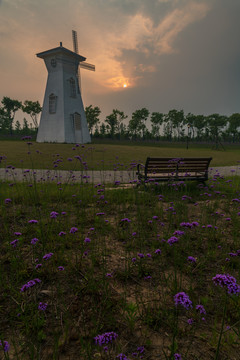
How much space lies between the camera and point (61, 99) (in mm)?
32469

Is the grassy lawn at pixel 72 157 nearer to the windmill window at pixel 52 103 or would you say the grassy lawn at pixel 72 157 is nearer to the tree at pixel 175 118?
the windmill window at pixel 52 103

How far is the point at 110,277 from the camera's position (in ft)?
7.91

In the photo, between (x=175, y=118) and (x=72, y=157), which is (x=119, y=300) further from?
(x=175, y=118)

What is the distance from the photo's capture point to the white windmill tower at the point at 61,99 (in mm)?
32375

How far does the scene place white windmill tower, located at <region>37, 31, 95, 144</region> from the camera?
106 ft

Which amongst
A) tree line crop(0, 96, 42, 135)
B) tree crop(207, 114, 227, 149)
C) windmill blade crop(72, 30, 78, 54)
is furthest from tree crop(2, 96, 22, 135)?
tree crop(207, 114, 227, 149)

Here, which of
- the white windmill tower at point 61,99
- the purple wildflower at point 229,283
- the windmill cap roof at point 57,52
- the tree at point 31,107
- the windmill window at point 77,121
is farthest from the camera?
the tree at point 31,107

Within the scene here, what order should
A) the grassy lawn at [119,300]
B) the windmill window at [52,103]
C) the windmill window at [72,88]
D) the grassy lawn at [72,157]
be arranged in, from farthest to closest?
1. the windmill window at [72,88]
2. the windmill window at [52,103]
3. the grassy lawn at [72,157]
4. the grassy lawn at [119,300]

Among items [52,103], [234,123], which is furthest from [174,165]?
[234,123]

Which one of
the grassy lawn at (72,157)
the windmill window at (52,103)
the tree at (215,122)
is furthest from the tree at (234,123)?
the windmill window at (52,103)

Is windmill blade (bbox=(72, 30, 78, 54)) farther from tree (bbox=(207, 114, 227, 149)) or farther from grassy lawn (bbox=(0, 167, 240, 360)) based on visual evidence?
tree (bbox=(207, 114, 227, 149))

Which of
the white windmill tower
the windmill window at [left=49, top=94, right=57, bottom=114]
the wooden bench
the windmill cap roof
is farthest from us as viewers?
the windmill window at [left=49, top=94, right=57, bottom=114]

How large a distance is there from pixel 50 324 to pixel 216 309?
1.64 m

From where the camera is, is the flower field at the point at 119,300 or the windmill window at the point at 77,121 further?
the windmill window at the point at 77,121
